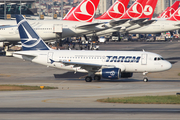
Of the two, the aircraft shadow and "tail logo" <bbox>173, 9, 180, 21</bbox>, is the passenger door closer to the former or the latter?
the aircraft shadow

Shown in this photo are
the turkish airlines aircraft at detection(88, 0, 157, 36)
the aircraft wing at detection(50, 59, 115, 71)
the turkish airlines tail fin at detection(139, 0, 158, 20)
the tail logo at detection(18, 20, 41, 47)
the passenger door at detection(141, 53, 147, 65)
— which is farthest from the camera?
the turkish airlines tail fin at detection(139, 0, 158, 20)

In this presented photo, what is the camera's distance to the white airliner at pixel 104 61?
3988cm

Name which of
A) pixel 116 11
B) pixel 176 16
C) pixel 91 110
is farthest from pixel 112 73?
pixel 176 16

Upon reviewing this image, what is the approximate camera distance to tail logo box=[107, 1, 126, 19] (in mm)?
105125

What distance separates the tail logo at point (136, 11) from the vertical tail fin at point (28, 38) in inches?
3013

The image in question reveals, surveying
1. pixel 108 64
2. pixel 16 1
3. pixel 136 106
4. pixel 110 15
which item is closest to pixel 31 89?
pixel 108 64

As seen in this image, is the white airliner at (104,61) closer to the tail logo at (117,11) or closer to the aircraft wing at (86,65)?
the aircraft wing at (86,65)

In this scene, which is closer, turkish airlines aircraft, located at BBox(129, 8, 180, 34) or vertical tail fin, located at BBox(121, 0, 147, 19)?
vertical tail fin, located at BBox(121, 0, 147, 19)

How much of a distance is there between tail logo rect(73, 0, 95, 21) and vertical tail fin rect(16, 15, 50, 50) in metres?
40.7

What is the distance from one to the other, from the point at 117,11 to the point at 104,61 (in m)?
67.6

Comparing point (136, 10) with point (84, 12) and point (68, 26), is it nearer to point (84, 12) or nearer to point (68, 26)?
point (84, 12)

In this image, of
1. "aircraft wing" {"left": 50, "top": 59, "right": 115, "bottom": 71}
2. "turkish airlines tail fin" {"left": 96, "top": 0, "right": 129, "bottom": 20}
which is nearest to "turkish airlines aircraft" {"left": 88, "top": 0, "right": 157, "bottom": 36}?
"turkish airlines tail fin" {"left": 96, "top": 0, "right": 129, "bottom": 20}

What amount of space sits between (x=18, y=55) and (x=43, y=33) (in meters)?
37.9

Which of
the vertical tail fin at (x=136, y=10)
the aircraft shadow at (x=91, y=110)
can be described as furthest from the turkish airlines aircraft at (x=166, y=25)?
the aircraft shadow at (x=91, y=110)
